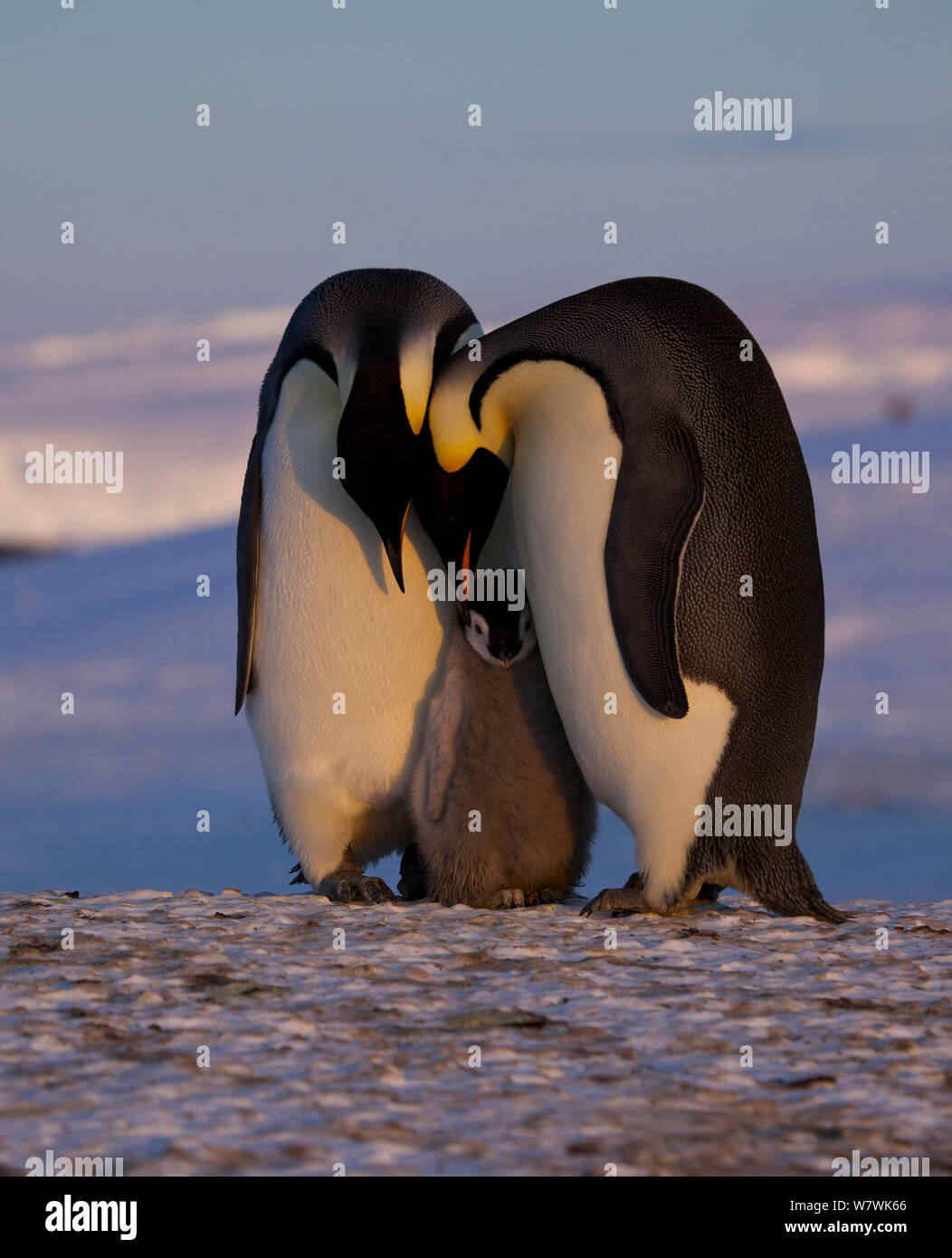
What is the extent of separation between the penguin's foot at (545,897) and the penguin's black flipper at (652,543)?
2.64 ft

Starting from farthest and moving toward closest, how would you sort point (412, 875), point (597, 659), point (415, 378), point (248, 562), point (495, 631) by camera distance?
point (412, 875) < point (248, 562) < point (495, 631) < point (415, 378) < point (597, 659)

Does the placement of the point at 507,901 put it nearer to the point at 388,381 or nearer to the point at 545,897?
the point at 545,897

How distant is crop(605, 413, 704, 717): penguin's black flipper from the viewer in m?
4.35

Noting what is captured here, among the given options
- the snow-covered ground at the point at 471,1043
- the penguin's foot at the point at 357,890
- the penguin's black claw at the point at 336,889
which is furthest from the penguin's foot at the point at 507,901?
the penguin's black claw at the point at 336,889

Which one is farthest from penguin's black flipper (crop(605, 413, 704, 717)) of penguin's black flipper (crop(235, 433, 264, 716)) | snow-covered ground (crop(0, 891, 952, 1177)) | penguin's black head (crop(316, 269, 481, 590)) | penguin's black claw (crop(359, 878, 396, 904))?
penguin's black flipper (crop(235, 433, 264, 716))

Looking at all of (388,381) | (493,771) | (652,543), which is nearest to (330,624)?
(493,771)

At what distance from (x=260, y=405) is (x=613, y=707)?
1.59 m

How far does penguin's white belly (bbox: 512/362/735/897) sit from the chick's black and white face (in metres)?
0.18

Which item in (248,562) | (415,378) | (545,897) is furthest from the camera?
(248,562)

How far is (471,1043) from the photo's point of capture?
10.1 feet

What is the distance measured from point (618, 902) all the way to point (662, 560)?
994mm
